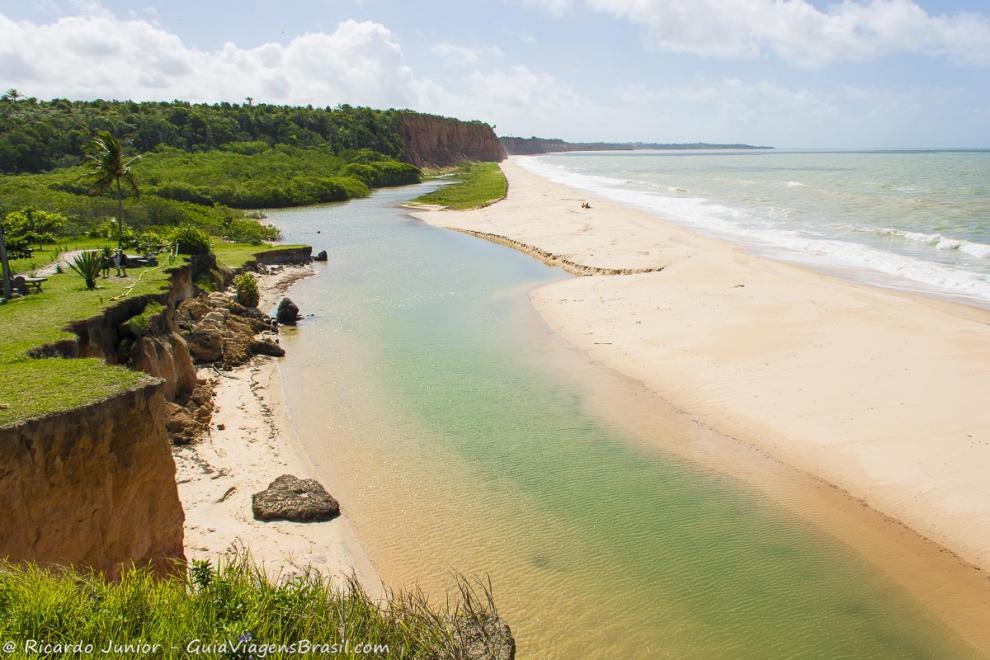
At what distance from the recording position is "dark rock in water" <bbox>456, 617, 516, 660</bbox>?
6.41 metres

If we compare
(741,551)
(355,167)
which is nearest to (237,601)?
(741,551)

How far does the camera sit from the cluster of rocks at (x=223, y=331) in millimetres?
18594

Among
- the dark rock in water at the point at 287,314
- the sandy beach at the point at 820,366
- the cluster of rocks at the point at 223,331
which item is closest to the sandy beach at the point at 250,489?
the cluster of rocks at the point at 223,331

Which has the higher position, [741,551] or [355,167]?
[355,167]

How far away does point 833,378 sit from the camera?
16766mm

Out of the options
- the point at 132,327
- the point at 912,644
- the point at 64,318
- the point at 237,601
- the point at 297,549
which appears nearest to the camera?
the point at 237,601

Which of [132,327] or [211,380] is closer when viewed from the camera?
[132,327]

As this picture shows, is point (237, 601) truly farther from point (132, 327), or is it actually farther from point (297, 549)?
point (132, 327)

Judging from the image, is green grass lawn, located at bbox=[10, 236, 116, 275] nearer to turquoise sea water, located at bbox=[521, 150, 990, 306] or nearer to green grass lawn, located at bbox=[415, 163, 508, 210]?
turquoise sea water, located at bbox=[521, 150, 990, 306]

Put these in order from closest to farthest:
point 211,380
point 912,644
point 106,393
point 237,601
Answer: point 237,601 → point 106,393 → point 912,644 → point 211,380

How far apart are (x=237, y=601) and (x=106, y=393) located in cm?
391

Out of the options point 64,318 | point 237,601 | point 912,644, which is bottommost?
point 912,644

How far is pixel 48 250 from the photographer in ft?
80.8

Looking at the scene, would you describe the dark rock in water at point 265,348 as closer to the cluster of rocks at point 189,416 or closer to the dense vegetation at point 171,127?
the cluster of rocks at point 189,416
